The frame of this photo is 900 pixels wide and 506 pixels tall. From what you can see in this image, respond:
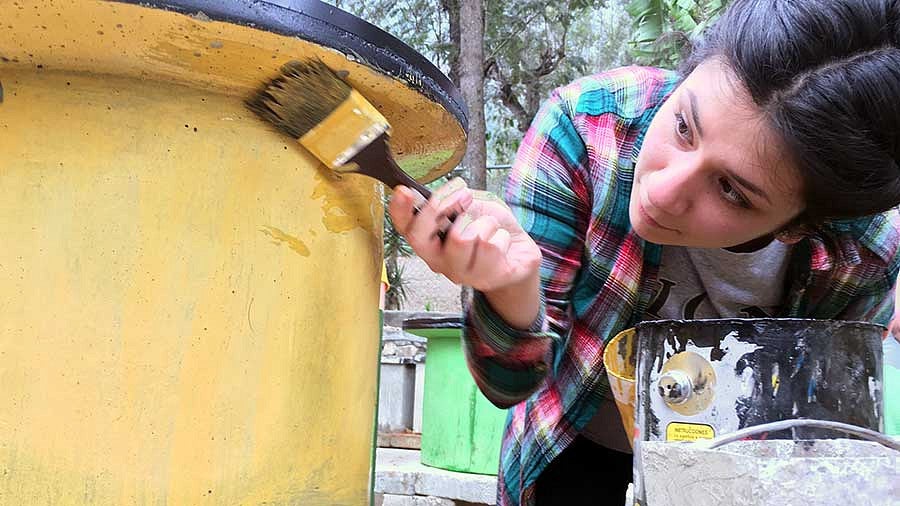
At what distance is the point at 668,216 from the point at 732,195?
0.25 feet

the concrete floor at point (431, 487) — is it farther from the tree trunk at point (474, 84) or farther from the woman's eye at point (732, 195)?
the woman's eye at point (732, 195)

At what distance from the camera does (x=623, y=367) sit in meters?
→ 1.08

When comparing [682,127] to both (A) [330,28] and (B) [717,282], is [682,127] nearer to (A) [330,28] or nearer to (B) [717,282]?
(B) [717,282]

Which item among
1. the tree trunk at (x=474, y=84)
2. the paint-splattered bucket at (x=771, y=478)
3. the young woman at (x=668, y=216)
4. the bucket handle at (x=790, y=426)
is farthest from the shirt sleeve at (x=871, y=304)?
the tree trunk at (x=474, y=84)

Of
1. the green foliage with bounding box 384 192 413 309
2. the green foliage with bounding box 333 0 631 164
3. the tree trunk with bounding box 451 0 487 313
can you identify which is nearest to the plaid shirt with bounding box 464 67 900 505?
the tree trunk with bounding box 451 0 487 313

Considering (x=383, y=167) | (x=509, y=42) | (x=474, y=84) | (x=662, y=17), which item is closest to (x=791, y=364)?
(x=383, y=167)

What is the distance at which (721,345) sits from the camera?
95cm

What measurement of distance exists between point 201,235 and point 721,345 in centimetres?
58

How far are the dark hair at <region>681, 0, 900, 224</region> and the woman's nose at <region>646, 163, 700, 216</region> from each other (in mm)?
104

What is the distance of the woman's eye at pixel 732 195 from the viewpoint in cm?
95

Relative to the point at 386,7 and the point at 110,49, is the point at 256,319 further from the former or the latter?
the point at 386,7

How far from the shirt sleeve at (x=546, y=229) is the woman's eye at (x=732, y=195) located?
0.20 m

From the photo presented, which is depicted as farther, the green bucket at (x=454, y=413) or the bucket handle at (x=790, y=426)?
the green bucket at (x=454, y=413)

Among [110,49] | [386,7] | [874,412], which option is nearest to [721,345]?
[874,412]
